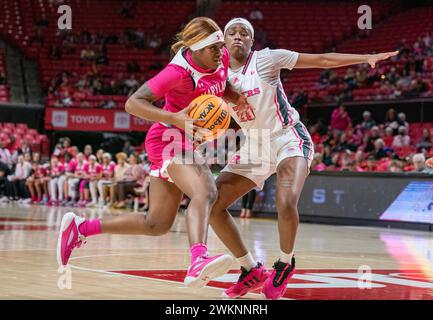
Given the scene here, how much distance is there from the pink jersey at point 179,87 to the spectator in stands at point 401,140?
1312 centimetres

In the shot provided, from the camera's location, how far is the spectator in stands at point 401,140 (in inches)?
732

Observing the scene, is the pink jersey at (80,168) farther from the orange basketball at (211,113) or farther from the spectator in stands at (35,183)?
the orange basketball at (211,113)

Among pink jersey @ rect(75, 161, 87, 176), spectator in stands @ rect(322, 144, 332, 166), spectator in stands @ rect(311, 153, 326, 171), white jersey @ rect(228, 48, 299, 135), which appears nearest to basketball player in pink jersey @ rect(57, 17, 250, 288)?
white jersey @ rect(228, 48, 299, 135)

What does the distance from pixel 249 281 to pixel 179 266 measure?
6.42 feet

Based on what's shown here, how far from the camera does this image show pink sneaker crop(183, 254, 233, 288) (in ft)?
17.5

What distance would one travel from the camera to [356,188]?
53.5 feet

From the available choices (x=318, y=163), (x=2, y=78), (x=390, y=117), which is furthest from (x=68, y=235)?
(x=2, y=78)

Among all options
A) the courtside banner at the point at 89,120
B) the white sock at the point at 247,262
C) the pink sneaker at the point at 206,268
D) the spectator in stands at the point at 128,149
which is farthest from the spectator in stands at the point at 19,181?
the pink sneaker at the point at 206,268

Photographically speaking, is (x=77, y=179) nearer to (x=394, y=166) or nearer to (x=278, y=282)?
(x=394, y=166)

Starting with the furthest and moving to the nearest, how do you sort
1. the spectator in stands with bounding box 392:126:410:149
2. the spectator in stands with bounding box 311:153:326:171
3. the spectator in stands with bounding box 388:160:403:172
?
the spectator in stands with bounding box 392:126:410:149 < the spectator in stands with bounding box 311:153:326:171 < the spectator in stands with bounding box 388:160:403:172

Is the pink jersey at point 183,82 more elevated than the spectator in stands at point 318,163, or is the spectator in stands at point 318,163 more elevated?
the pink jersey at point 183,82

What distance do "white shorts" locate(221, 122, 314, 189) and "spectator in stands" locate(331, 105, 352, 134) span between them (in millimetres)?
14386

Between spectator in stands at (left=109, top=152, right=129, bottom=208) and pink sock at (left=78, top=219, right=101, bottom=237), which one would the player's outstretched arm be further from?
spectator in stands at (left=109, top=152, right=129, bottom=208)
